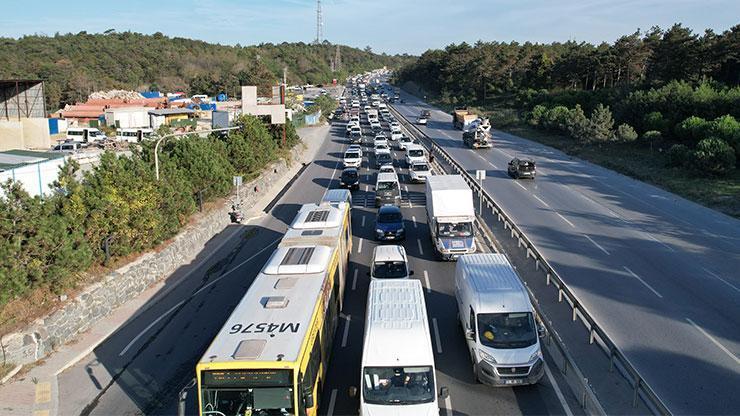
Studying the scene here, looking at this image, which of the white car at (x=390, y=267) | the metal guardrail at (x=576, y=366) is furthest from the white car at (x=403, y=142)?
the white car at (x=390, y=267)

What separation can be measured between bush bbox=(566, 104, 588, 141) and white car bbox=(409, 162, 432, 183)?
71.6 ft

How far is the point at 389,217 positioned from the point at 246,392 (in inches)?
698

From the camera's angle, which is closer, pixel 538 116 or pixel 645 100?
pixel 645 100

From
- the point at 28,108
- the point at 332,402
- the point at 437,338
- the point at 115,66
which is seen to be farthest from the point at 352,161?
the point at 115,66

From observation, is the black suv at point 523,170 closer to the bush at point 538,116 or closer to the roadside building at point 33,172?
the roadside building at point 33,172

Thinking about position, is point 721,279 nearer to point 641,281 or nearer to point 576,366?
point 641,281

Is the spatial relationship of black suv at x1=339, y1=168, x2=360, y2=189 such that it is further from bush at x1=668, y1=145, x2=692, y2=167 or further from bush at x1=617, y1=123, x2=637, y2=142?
bush at x1=617, y1=123, x2=637, y2=142

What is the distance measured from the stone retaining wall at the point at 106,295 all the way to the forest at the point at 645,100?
30.6 metres

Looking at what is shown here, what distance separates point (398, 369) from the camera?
12.0 meters

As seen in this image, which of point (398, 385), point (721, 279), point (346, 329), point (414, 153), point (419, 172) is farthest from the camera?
point (414, 153)

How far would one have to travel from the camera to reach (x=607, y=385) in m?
13.7

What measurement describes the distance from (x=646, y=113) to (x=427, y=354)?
5235cm

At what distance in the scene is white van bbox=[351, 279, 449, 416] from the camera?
38.1 ft

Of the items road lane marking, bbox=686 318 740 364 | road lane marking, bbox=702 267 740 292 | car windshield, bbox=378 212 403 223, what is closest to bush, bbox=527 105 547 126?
car windshield, bbox=378 212 403 223
